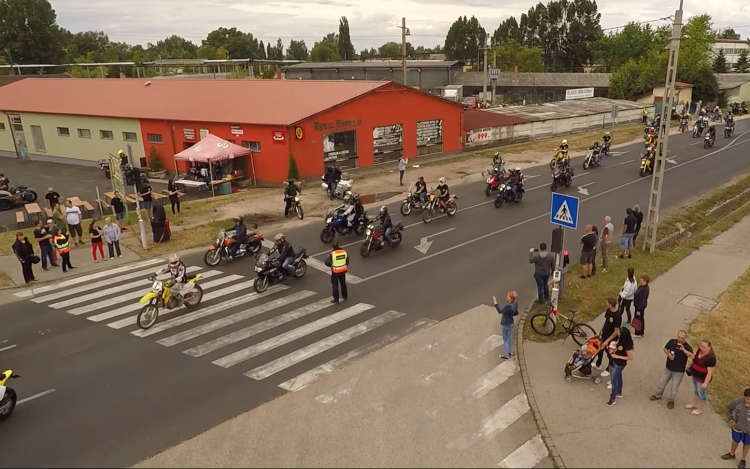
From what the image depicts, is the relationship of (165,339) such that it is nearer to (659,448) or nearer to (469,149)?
(659,448)

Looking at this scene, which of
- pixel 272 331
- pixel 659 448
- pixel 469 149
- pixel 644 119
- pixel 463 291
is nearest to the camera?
pixel 659 448

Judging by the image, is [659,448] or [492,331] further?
[492,331]

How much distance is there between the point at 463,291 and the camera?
15344mm

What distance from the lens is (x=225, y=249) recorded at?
17.9m

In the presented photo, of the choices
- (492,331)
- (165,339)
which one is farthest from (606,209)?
(165,339)

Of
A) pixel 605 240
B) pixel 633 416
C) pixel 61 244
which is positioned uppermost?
pixel 61 244

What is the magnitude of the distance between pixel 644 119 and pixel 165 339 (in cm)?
5313

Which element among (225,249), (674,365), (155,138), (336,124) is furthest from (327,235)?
(155,138)

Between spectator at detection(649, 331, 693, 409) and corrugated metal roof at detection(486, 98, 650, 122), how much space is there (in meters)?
38.3

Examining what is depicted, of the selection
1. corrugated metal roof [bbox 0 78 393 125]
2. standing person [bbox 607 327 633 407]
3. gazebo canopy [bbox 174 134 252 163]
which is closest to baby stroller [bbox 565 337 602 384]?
standing person [bbox 607 327 633 407]

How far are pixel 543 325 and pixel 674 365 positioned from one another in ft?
11.2

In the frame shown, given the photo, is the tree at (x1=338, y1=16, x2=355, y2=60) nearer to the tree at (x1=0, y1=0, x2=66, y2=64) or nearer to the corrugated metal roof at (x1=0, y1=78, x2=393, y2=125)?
the tree at (x1=0, y1=0, x2=66, y2=64)

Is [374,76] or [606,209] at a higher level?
[374,76]

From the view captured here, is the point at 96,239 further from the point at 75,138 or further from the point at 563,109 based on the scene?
the point at 563,109
